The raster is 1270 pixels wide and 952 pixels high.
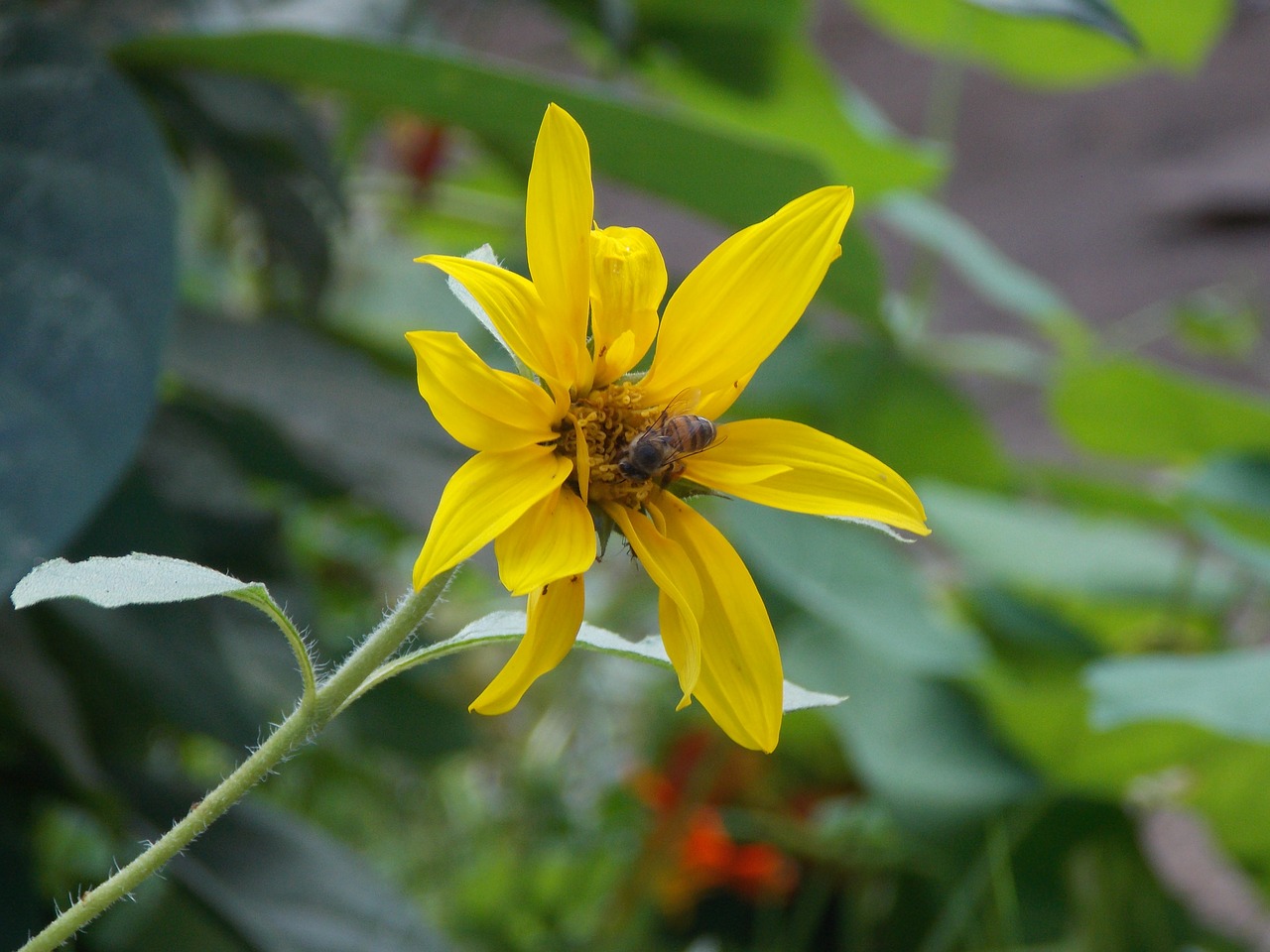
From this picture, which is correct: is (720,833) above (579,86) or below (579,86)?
below

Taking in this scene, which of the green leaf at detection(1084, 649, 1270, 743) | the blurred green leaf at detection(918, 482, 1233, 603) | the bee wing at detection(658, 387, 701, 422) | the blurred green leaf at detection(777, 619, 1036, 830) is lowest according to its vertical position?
the blurred green leaf at detection(777, 619, 1036, 830)

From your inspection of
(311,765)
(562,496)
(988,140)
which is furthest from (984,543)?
(988,140)

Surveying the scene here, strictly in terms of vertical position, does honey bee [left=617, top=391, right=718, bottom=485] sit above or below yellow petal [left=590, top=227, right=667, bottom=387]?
below

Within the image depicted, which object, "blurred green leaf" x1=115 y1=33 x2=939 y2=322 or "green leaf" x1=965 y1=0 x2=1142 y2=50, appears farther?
"blurred green leaf" x1=115 y1=33 x2=939 y2=322

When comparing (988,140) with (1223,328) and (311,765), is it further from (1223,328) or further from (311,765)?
(311,765)

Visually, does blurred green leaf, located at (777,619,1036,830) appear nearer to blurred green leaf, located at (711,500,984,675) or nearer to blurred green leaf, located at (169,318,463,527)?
blurred green leaf, located at (711,500,984,675)

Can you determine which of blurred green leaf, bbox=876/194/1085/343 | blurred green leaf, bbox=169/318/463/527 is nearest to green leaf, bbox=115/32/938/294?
blurred green leaf, bbox=169/318/463/527

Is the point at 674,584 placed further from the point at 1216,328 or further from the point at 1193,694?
the point at 1216,328
